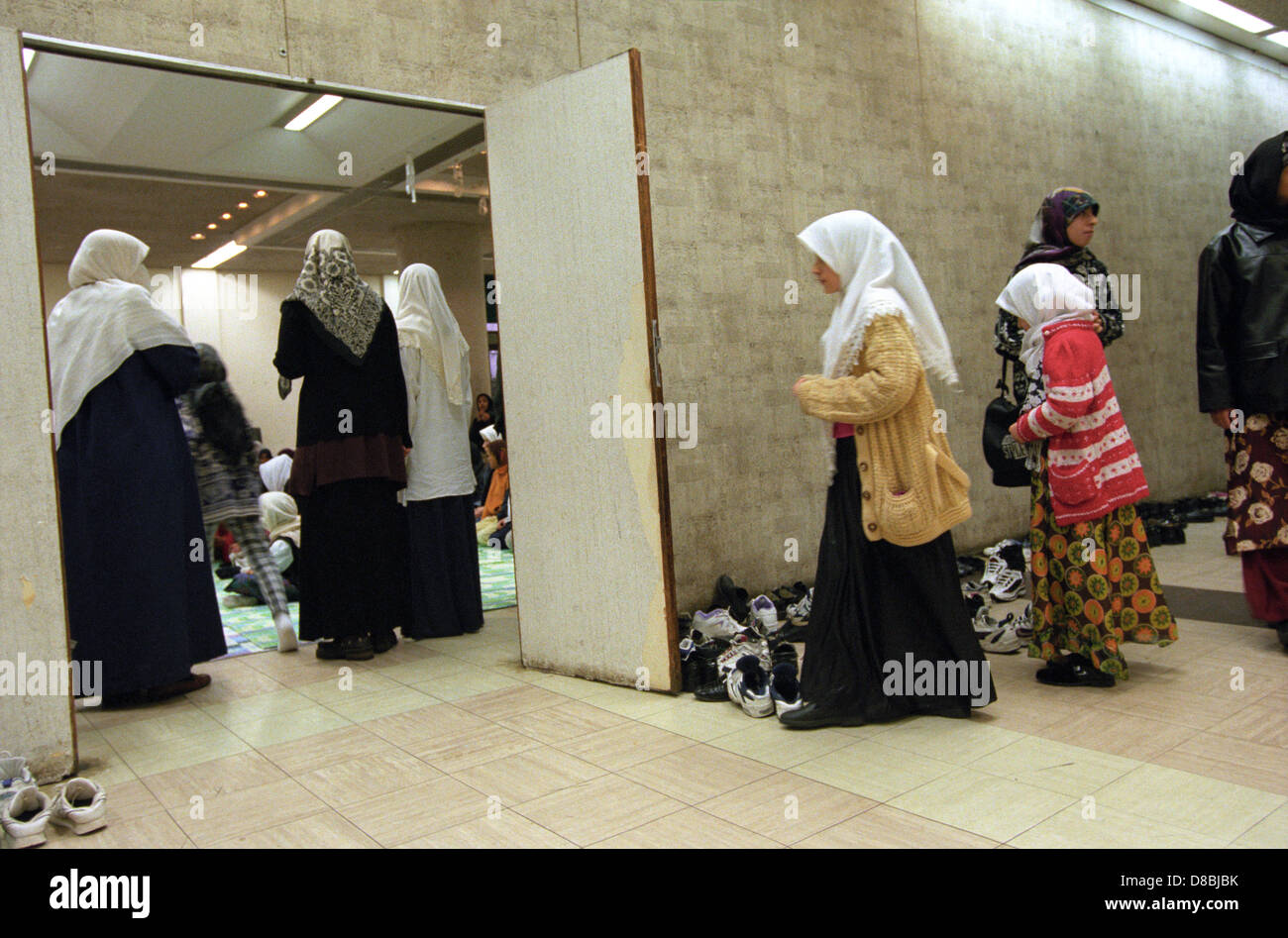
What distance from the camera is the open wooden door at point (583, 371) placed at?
11.3ft

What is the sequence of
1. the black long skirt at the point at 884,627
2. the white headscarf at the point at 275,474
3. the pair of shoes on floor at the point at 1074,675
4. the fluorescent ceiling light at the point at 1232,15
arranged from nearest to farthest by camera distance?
the black long skirt at the point at 884,627 < the pair of shoes on floor at the point at 1074,675 < the white headscarf at the point at 275,474 < the fluorescent ceiling light at the point at 1232,15

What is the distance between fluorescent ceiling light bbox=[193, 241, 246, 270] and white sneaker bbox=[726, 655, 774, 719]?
30.3 feet

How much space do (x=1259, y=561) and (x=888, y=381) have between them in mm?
1882

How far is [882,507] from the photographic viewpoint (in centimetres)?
285

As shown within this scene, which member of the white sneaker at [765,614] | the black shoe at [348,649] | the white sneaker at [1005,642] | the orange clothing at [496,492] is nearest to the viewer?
the white sneaker at [1005,642]

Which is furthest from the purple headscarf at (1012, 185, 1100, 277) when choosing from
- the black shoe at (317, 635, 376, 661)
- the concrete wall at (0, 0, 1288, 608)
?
the black shoe at (317, 635, 376, 661)

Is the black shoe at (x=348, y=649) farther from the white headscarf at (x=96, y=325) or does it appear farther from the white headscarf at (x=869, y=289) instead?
the white headscarf at (x=869, y=289)

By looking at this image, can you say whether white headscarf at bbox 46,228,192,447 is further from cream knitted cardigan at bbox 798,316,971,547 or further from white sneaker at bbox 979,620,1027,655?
white sneaker at bbox 979,620,1027,655

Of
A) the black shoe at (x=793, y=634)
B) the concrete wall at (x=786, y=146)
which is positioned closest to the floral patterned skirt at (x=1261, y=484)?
the black shoe at (x=793, y=634)

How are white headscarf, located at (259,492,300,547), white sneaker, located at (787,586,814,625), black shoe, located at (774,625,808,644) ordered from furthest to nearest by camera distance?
white headscarf, located at (259,492,300,547) → white sneaker, located at (787,586,814,625) → black shoe, located at (774,625,808,644)

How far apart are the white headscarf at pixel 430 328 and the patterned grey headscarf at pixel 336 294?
0.38m

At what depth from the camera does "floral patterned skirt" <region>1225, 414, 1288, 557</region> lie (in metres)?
3.56

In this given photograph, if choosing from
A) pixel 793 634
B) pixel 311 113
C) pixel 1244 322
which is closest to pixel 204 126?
pixel 311 113

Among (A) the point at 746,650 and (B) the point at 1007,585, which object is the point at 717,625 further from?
(B) the point at 1007,585
